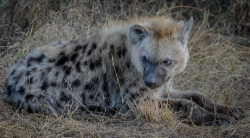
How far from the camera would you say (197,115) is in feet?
8.24

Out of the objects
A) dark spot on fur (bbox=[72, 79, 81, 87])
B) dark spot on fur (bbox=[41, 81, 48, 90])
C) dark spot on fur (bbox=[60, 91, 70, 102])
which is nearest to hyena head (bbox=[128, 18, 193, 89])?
dark spot on fur (bbox=[72, 79, 81, 87])

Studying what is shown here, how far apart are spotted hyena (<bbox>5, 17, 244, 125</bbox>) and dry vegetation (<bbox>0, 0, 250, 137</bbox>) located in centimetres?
16

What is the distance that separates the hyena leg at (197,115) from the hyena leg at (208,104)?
62 mm

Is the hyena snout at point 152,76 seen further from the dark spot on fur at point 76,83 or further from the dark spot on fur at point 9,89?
the dark spot on fur at point 9,89

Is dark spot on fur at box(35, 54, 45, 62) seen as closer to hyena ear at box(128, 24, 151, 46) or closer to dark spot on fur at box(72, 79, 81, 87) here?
dark spot on fur at box(72, 79, 81, 87)

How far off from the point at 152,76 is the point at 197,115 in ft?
2.00

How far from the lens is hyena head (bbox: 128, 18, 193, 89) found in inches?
96.9

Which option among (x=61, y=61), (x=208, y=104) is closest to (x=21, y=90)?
(x=61, y=61)

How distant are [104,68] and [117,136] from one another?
874mm

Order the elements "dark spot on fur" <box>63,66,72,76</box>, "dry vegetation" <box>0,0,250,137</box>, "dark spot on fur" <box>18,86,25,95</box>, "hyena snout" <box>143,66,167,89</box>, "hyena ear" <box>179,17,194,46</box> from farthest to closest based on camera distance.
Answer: "dark spot on fur" <box>63,66,72,76</box>
"dark spot on fur" <box>18,86,25,95</box>
"hyena ear" <box>179,17,194,46</box>
"hyena snout" <box>143,66,167,89</box>
"dry vegetation" <box>0,0,250,137</box>

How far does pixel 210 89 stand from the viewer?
129 inches

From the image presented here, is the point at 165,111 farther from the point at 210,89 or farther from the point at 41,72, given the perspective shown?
the point at 41,72

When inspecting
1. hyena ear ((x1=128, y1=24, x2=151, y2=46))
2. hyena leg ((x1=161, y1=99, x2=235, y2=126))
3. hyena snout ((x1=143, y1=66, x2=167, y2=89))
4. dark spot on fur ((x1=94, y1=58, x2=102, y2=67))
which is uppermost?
hyena ear ((x1=128, y1=24, x2=151, y2=46))

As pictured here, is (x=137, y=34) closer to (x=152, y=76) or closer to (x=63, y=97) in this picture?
(x=152, y=76)
